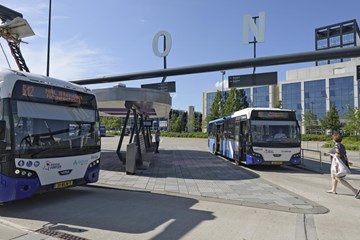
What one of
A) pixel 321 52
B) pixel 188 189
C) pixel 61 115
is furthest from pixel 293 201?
pixel 321 52

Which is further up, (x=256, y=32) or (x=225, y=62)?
(x=256, y=32)

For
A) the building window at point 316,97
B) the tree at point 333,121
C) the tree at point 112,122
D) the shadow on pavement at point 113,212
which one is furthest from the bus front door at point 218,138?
the tree at point 112,122

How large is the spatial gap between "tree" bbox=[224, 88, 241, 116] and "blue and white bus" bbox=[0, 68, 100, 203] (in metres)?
48.4

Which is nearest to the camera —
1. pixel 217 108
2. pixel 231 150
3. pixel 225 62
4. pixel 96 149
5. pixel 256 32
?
pixel 96 149

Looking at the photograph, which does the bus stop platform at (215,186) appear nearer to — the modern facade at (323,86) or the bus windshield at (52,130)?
the bus windshield at (52,130)

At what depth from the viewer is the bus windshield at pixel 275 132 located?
1382 cm

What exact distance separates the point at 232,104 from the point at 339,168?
47.6 m

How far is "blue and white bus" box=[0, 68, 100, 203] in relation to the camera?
622 centimetres

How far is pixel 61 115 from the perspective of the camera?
24.6 ft

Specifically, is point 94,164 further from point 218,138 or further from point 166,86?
point 218,138

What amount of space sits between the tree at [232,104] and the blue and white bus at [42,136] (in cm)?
4840

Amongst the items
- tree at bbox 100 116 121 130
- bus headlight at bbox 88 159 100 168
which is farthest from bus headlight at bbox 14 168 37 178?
tree at bbox 100 116 121 130

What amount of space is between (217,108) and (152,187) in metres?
Result: 50.4

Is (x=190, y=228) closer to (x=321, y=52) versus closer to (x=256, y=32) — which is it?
(x=321, y=52)
